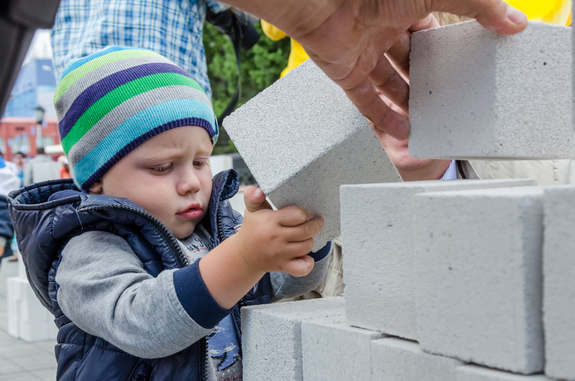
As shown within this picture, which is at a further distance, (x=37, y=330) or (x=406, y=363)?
(x=37, y=330)

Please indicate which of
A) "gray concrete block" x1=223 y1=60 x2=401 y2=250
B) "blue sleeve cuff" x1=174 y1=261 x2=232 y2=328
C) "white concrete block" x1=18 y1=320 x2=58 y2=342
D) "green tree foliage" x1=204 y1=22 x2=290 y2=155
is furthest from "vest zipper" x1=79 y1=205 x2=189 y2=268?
"green tree foliage" x1=204 y1=22 x2=290 y2=155

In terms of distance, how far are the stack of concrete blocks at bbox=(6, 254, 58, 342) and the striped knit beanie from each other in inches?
156

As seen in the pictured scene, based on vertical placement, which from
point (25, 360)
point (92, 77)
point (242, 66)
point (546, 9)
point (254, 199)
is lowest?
point (25, 360)

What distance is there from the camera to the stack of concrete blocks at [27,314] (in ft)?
17.7

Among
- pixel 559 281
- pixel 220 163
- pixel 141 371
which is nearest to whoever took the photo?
pixel 559 281

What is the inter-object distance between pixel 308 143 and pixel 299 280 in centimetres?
66

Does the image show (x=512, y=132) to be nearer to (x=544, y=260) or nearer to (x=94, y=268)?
(x=544, y=260)

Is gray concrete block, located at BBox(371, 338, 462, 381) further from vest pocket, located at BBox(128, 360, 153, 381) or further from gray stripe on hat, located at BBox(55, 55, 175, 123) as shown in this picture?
gray stripe on hat, located at BBox(55, 55, 175, 123)

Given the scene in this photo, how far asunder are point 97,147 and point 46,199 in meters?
0.34

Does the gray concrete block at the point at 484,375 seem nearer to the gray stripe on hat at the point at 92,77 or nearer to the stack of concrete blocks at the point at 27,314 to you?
the gray stripe on hat at the point at 92,77

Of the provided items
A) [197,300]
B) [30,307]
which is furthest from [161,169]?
[30,307]

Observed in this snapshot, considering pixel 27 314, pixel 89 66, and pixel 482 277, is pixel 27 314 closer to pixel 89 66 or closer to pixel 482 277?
pixel 89 66

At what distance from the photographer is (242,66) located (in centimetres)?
1464

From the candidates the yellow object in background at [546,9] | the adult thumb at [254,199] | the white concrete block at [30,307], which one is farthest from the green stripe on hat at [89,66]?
the white concrete block at [30,307]
